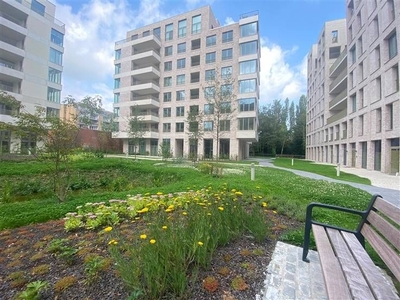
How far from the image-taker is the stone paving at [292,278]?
2.15 meters

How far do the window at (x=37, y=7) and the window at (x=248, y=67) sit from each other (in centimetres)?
3232

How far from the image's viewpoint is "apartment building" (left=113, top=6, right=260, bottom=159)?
3084 cm

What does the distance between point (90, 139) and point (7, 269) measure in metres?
41.7

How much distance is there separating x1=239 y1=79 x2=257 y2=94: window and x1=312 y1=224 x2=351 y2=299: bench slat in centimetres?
3020

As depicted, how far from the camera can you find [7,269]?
2.51 m

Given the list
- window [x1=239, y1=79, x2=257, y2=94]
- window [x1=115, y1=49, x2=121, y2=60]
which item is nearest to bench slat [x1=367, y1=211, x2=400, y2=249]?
window [x1=239, y1=79, x2=257, y2=94]

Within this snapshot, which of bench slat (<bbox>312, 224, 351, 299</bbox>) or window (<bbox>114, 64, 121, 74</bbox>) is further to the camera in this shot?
window (<bbox>114, 64, 121, 74</bbox>)

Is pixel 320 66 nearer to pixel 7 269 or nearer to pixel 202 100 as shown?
pixel 202 100

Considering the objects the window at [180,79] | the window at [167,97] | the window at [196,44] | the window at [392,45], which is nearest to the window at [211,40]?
the window at [196,44]

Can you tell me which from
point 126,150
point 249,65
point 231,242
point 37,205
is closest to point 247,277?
point 231,242

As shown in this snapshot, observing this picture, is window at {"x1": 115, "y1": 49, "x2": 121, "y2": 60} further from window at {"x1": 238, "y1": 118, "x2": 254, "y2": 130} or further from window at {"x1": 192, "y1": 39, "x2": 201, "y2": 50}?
window at {"x1": 238, "y1": 118, "x2": 254, "y2": 130}

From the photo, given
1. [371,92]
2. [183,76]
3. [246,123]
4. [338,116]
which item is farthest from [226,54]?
[371,92]

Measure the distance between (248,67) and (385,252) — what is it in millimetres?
32162

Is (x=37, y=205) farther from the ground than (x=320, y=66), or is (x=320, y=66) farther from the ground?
(x=320, y=66)
